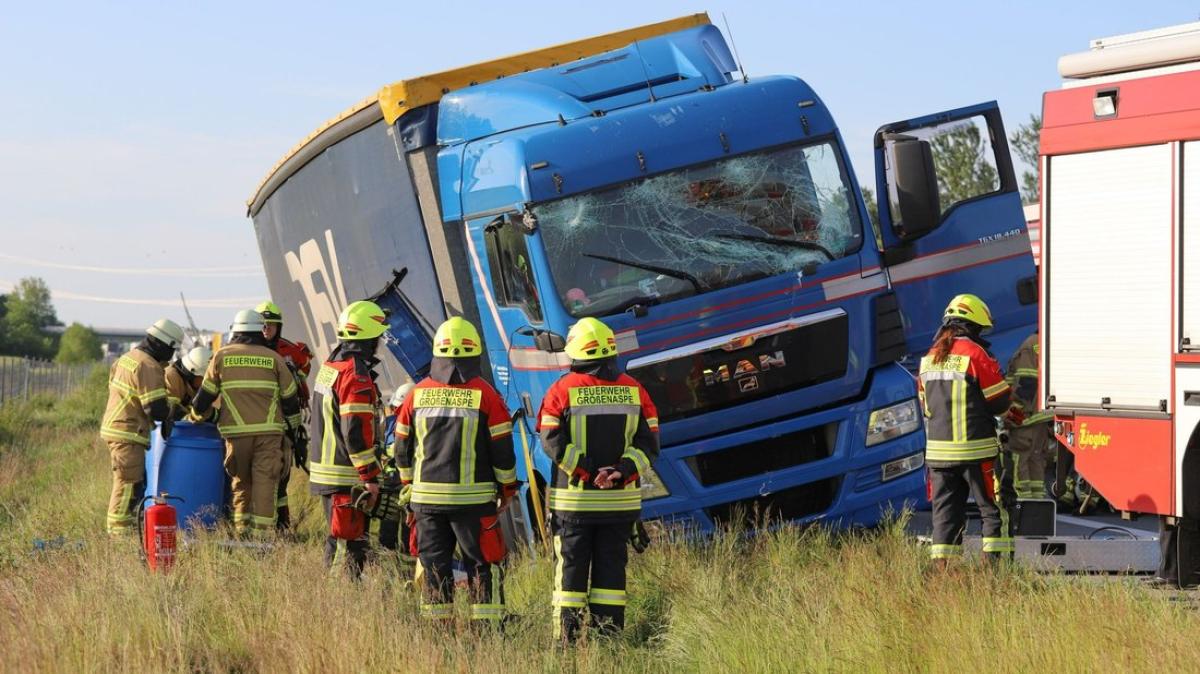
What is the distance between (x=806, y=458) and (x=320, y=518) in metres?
5.42

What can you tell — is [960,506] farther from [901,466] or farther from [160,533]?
[160,533]

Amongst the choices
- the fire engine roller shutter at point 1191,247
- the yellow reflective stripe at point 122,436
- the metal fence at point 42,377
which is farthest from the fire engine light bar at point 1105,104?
the metal fence at point 42,377

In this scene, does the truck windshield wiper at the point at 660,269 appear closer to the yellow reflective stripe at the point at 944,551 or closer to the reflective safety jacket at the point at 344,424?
the reflective safety jacket at the point at 344,424

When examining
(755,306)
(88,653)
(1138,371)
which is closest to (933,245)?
(755,306)

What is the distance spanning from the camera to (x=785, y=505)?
938 centimetres

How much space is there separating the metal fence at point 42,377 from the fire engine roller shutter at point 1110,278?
3733 centimetres

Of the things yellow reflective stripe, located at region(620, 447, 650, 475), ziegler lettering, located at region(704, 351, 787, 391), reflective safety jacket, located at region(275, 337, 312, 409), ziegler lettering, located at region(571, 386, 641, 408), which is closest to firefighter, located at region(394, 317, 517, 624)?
ziegler lettering, located at region(571, 386, 641, 408)

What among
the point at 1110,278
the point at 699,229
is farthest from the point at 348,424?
the point at 1110,278

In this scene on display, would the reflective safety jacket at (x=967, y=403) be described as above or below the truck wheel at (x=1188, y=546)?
above

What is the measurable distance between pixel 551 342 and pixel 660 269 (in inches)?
32.0

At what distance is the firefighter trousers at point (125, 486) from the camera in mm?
11539

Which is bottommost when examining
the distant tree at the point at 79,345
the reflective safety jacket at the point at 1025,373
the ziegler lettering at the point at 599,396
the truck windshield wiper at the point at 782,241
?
the distant tree at the point at 79,345

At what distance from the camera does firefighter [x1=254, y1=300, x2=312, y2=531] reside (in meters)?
11.7

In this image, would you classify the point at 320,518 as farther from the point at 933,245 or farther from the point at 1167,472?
the point at 1167,472
